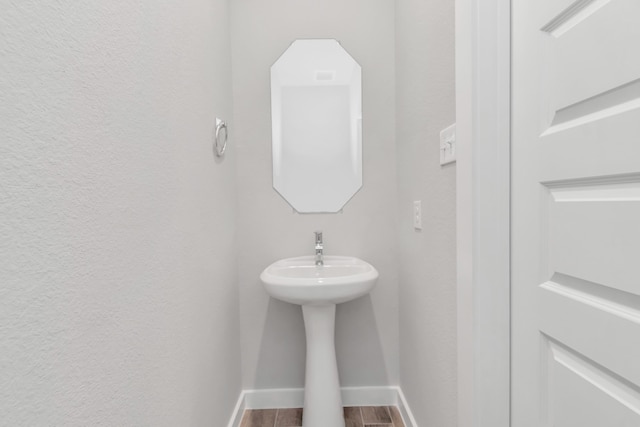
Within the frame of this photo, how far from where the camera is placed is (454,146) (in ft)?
3.33

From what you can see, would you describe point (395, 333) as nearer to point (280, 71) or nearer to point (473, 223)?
point (473, 223)

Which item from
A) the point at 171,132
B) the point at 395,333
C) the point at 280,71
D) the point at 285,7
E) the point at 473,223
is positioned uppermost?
the point at 285,7

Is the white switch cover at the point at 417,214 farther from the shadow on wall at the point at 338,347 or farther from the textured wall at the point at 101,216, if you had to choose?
the textured wall at the point at 101,216

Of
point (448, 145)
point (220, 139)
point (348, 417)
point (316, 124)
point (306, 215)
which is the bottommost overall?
point (348, 417)

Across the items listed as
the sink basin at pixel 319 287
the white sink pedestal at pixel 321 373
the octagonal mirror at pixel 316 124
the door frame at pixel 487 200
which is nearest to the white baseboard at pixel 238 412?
the white sink pedestal at pixel 321 373

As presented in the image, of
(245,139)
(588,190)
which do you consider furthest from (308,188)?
(588,190)

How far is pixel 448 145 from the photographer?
107 centimetres

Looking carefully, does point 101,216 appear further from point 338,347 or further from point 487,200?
point 338,347

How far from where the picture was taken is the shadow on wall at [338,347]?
1.83 metres

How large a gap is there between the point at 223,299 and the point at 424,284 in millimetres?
864

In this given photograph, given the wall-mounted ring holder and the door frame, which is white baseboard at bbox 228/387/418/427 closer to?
the door frame

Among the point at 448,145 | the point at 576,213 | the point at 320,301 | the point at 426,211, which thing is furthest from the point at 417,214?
the point at 576,213

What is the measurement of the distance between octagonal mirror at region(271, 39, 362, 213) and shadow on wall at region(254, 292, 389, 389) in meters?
0.57

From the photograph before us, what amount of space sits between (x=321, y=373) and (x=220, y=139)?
1.14 metres
